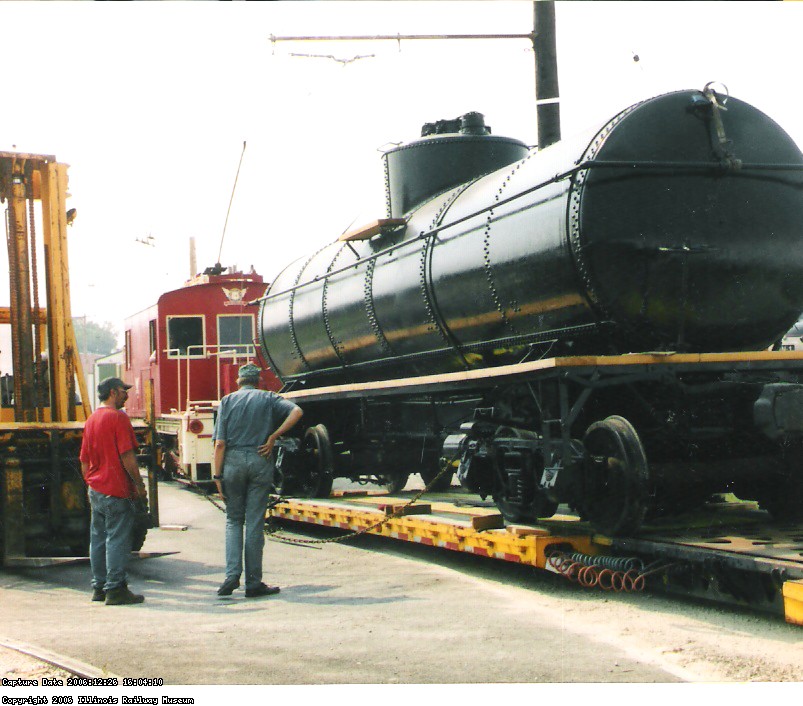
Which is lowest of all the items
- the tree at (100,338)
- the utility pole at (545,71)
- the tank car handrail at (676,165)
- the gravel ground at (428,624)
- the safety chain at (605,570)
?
the gravel ground at (428,624)

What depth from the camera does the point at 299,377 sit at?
502 inches

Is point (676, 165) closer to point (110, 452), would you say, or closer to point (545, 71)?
point (110, 452)

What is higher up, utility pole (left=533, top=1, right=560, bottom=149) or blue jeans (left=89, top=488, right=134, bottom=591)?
utility pole (left=533, top=1, right=560, bottom=149)

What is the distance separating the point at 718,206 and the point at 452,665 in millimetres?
3807

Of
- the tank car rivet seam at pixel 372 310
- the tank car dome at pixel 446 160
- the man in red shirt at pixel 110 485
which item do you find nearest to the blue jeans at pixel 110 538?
the man in red shirt at pixel 110 485

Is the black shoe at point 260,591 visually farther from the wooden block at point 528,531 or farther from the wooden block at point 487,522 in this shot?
the wooden block at point 528,531

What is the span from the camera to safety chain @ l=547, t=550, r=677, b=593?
649cm

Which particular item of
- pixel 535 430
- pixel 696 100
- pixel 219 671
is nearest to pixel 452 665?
pixel 219 671

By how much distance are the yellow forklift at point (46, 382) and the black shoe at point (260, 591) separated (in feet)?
5.17

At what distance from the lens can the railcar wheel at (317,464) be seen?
1158cm

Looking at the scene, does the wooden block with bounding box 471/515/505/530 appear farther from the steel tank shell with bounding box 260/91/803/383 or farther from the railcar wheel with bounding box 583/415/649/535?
the steel tank shell with bounding box 260/91/803/383

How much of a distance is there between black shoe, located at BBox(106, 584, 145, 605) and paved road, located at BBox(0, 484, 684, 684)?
0.08 meters

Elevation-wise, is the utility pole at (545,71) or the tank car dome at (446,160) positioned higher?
the utility pole at (545,71)

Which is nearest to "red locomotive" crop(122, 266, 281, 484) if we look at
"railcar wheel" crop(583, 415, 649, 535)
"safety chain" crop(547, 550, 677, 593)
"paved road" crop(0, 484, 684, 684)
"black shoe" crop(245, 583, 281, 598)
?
"paved road" crop(0, 484, 684, 684)
